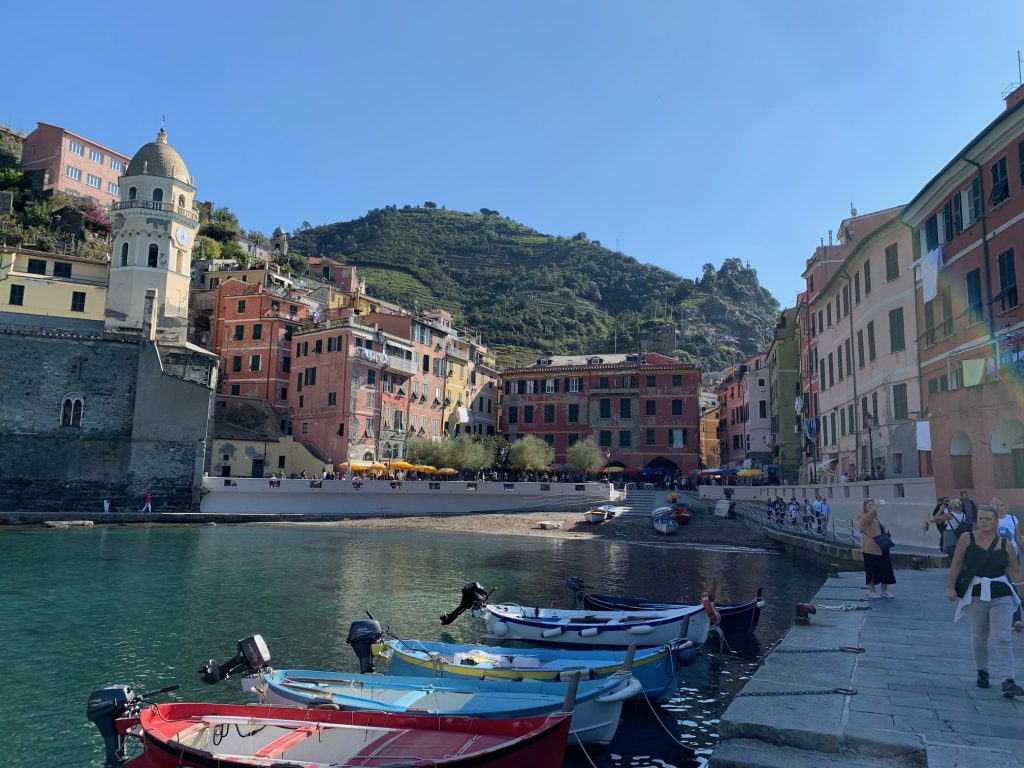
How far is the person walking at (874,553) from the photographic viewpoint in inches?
539

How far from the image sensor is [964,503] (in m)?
18.0

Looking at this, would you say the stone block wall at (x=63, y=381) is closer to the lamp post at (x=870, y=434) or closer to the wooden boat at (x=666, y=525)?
the wooden boat at (x=666, y=525)

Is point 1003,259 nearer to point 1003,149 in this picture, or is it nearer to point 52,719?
point 1003,149

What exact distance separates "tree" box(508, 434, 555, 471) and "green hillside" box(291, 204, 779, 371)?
52335 millimetres

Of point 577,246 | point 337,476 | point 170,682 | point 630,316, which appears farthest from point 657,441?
point 577,246

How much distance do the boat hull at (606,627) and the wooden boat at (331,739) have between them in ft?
23.8

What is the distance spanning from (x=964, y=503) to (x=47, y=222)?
81.2 metres

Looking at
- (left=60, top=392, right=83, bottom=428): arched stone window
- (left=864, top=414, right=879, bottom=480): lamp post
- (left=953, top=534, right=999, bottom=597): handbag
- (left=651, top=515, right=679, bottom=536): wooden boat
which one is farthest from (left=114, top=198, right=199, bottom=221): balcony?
(left=953, top=534, right=999, bottom=597): handbag

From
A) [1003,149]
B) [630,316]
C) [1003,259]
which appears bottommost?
[1003,259]

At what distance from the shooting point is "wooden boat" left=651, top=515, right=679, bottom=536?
1676 inches

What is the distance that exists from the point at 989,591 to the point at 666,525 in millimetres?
35507

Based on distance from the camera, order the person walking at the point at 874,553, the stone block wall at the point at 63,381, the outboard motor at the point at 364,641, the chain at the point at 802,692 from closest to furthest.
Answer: the chain at the point at 802,692 < the outboard motor at the point at 364,641 < the person walking at the point at 874,553 < the stone block wall at the point at 63,381

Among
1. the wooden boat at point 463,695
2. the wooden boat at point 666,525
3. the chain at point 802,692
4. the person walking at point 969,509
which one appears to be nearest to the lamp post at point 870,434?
the wooden boat at point 666,525

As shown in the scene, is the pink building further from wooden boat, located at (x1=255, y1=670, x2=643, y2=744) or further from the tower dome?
wooden boat, located at (x1=255, y1=670, x2=643, y2=744)
